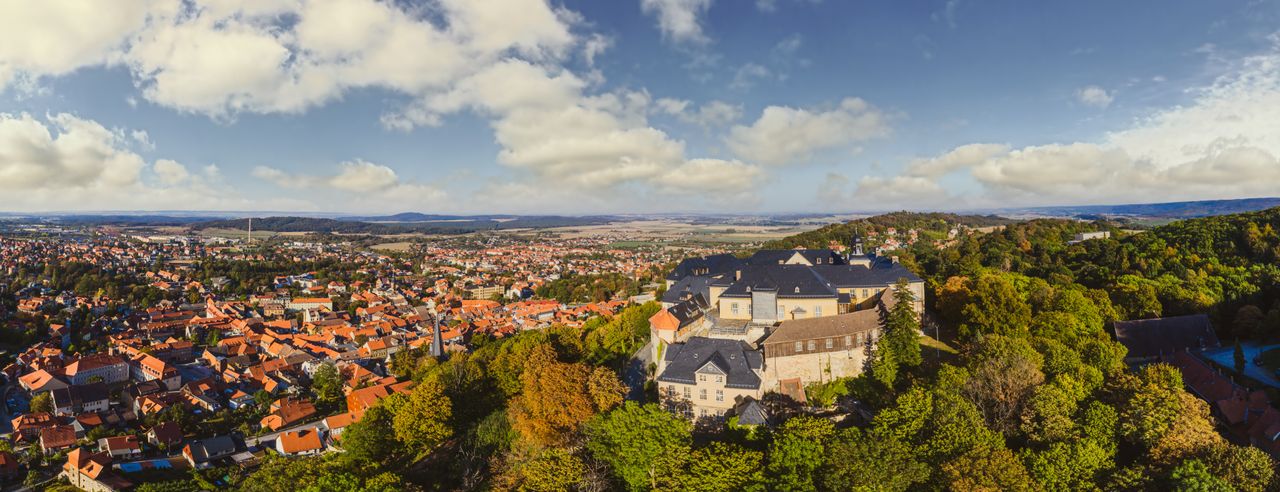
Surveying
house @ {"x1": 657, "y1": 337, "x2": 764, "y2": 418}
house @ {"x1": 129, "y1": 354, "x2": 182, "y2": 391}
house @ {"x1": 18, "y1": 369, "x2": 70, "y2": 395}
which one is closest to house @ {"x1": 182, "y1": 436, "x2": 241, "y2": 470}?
house @ {"x1": 129, "y1": 354, "x2": 182, "y2": 391}

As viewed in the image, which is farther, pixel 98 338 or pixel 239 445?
pixel 98 338

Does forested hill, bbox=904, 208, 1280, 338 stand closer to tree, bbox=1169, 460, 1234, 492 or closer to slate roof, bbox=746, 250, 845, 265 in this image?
slate roof, bbox=746, 250, 845, 265

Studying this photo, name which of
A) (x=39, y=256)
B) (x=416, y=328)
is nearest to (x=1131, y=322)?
(x=416, y=328)

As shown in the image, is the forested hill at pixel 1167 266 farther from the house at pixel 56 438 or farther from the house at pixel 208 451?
the house at pixel 56 438

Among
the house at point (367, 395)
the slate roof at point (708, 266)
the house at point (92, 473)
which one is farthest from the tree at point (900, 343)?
the house at point (92, 473)

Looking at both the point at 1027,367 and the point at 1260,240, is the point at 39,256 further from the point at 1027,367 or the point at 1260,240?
the point at 1260,240

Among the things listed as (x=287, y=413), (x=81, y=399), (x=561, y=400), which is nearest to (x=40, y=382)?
(x=81, y=399)
